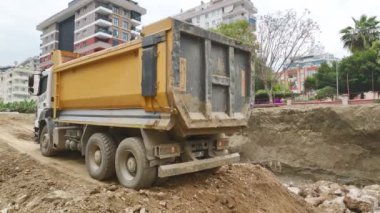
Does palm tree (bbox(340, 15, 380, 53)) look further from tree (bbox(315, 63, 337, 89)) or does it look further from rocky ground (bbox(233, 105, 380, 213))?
rocky ground (bbox(233, 105, 380, 213))

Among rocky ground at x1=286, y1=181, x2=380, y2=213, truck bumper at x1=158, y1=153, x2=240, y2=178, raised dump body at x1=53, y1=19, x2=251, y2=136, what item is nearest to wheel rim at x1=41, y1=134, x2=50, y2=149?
raised dump body at x1=53, y1=19, x2=251, y2=136

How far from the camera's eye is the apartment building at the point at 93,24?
6259 centimetres

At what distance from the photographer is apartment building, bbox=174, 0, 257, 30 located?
7750 cm

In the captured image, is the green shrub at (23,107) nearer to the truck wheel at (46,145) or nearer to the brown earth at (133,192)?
the truck wheel at (46,145)

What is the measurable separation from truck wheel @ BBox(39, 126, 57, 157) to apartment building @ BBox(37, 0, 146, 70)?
5021cm

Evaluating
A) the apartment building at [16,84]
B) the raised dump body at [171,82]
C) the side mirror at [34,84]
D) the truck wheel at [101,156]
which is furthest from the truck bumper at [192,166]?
the apartment building at [16,84]

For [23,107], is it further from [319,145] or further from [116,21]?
[116,21]

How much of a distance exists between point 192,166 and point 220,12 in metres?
79.9

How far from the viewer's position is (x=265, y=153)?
1809 centimetres

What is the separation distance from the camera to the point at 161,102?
5637 millimetres

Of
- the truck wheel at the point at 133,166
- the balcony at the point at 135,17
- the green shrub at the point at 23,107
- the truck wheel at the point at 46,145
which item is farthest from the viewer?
the balcony at the point at 135,17

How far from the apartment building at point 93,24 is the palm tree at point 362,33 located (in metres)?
32.9

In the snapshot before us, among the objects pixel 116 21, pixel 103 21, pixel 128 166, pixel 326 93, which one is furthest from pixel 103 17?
pixel 128 166

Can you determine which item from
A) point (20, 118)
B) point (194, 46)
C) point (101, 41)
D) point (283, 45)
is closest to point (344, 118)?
point (194, 46)
